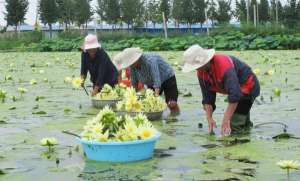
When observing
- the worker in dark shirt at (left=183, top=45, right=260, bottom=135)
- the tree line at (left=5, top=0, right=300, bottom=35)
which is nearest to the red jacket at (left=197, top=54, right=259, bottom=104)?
the worker in dark shirt at (left=183, top=45, right=260, bottom=135)

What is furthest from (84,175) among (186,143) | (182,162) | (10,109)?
(10,109)

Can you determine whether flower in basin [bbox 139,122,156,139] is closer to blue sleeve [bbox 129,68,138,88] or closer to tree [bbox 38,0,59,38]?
blue sleeve [bbox 129,68,138,88]

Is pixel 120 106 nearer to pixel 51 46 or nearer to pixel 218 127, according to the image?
pixel 218 127

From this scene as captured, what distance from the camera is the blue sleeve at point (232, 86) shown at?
4637 millimetres

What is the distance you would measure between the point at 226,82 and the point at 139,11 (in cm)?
4157

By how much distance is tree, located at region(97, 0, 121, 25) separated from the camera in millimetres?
44469

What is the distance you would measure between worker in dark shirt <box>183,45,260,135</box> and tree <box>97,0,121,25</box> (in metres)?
39.6

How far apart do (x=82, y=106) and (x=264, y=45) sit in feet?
54.8

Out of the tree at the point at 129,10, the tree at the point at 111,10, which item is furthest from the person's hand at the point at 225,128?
the tree at the point at 111,10

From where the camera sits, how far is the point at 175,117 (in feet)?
20.1

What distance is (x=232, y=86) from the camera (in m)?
4.64

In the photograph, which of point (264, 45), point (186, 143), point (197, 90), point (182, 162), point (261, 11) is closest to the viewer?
point (182, 162)

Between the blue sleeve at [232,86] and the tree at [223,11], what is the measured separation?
42.9 metres

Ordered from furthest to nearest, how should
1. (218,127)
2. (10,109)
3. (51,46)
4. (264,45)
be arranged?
(51,46) < (264,45) < (10,109) < (218,127)
